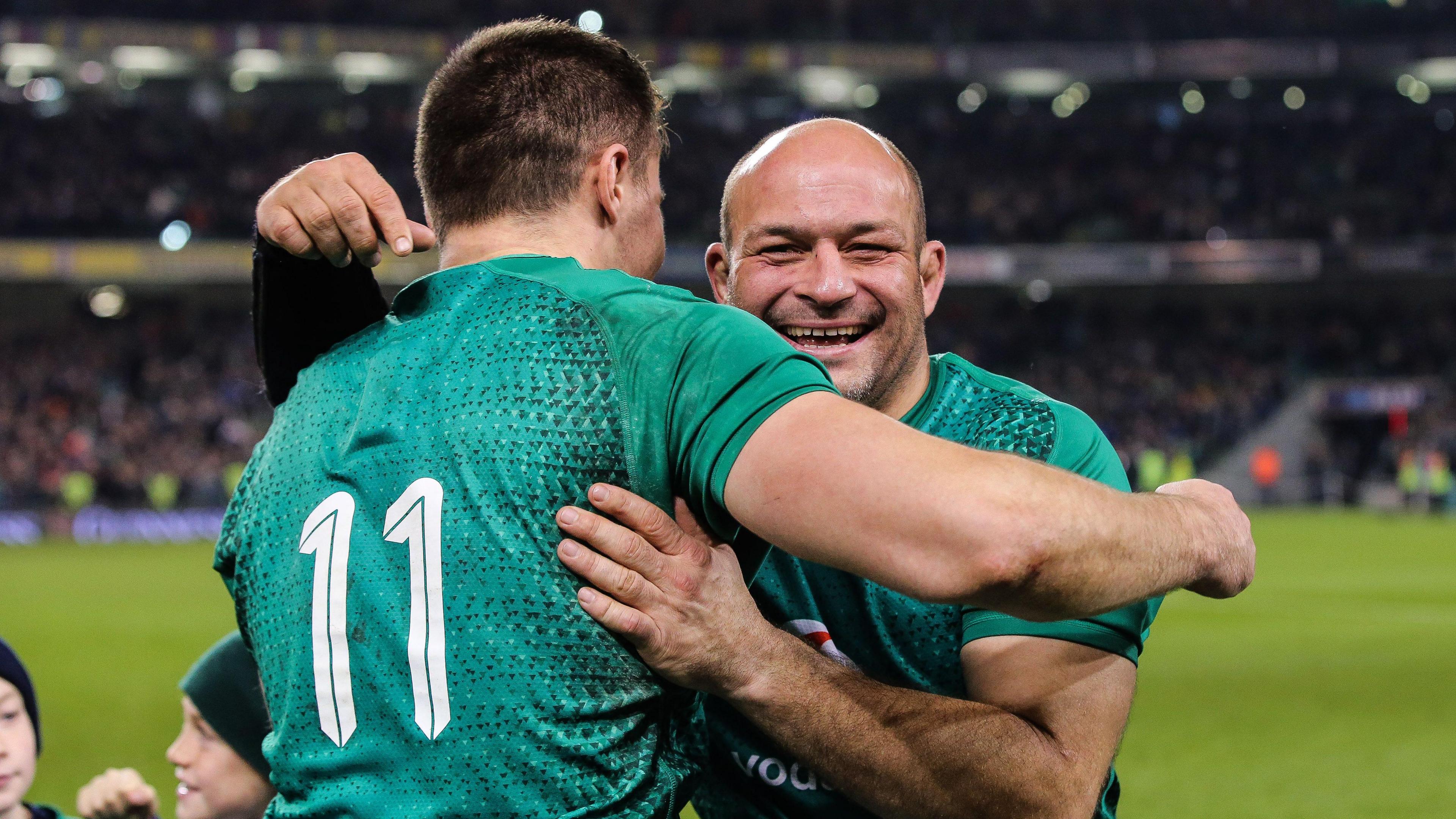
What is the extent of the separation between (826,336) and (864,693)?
1023mm

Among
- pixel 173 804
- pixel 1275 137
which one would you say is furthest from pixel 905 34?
pixel 173 804

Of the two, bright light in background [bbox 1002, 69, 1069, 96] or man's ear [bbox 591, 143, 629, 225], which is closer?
man's ear [bbox 591, 143, 629, 225]

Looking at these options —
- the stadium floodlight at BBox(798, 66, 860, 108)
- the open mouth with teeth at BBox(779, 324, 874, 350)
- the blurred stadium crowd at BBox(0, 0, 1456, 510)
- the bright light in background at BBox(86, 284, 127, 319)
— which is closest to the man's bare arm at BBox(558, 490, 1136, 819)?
the open mouth with teeth at BBox(779, 324, 874, 350)

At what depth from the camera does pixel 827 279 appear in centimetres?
293

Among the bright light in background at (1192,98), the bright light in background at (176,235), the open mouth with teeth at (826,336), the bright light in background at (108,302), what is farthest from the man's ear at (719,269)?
the bright light in background at (1192,98)

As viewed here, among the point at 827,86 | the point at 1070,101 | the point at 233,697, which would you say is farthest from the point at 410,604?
the point at 1070,101

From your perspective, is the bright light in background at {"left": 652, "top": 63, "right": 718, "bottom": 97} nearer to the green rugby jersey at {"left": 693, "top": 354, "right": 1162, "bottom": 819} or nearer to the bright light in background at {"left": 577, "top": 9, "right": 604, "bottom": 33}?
the bright light in background at {"left": 577, "top": 9, "right": 604, "bottom": 33}

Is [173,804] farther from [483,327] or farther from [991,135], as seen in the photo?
[991,135]

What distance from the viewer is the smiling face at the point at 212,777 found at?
3.11 meters

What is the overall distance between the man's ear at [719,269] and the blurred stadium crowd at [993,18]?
37666mm

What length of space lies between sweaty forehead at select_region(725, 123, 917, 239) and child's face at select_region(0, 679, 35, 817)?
6.47ft

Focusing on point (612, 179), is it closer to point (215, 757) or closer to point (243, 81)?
point (215, 757)

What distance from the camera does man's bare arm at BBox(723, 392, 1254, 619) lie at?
5.30 feet

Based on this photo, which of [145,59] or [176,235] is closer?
[176,235]
